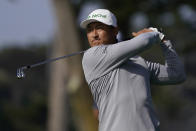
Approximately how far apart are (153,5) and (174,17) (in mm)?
629

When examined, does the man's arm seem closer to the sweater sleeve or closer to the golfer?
the golfer

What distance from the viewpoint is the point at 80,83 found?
1616 centimetres

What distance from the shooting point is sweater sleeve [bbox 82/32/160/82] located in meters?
5.30

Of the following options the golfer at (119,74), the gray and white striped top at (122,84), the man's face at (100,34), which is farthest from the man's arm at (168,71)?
the man's face at (100,34)

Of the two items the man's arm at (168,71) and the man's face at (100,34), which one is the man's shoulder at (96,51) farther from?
the man's arm at (168,71)

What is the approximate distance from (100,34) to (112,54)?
0.86ft

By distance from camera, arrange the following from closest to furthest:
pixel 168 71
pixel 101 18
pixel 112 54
Answer: pixel 112 54, pixel 101 18, pixel 168 71

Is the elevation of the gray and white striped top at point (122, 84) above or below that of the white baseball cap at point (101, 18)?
below

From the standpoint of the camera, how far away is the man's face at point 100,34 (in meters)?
5.63

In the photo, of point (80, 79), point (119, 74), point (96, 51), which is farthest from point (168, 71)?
point (80, 79)

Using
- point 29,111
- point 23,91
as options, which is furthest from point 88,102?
point 23,91

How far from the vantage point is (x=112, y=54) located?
543 centimetres

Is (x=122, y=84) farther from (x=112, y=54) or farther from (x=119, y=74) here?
(x=112, y=54)

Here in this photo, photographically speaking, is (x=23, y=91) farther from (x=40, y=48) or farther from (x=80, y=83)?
(x=80, y=83)
